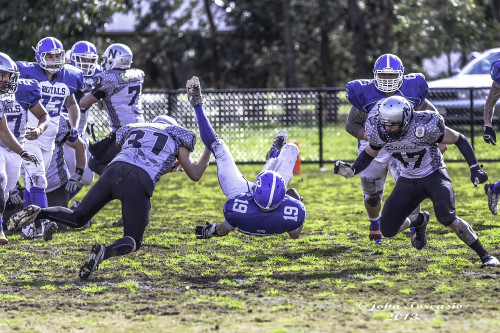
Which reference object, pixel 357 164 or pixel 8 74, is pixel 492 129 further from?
pixel 8 74

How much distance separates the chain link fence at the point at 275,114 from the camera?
604 inches

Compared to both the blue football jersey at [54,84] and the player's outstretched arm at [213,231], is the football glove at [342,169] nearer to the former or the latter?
the player's outstretched arm at [213,231]

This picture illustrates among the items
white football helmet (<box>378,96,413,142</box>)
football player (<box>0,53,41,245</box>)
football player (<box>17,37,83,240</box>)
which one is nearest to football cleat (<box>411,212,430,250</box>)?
white football helmet (<box>378,96,413,142</box>)

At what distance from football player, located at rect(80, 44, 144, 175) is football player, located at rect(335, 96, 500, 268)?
10.8 feet

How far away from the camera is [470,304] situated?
5801 millimetres

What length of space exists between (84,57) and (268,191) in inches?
156

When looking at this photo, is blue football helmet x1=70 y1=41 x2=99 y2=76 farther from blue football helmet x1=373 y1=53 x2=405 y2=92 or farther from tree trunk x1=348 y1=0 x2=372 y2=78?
Answer: tree trunk x1=348 y1=0 x2=372 y2=78

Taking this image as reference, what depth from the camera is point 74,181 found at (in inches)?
367

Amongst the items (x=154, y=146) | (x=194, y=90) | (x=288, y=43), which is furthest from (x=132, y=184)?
(x=288, y=43)

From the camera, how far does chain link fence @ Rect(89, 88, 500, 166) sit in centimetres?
1535

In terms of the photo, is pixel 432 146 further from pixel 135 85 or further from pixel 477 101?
pixel 477 101

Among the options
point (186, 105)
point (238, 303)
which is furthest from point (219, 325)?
point (186, 105)

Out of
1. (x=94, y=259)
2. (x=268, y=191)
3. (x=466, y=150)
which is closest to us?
(x=94, y=259)

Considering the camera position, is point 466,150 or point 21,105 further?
point 21,105
